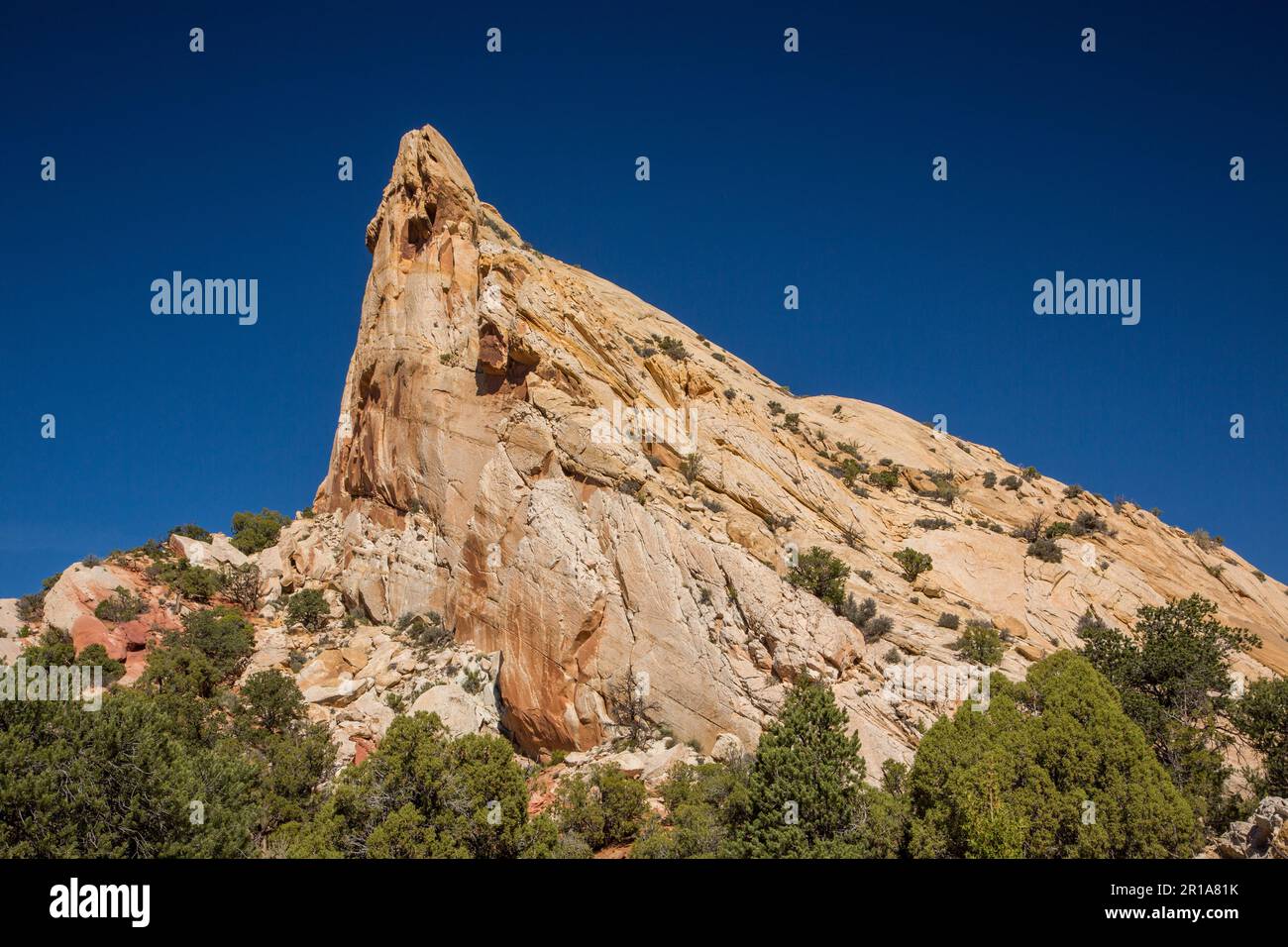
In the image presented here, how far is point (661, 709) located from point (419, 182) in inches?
1234

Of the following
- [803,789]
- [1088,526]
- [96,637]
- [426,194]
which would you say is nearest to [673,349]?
[426,194]

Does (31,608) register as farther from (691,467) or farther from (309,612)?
(691,467)

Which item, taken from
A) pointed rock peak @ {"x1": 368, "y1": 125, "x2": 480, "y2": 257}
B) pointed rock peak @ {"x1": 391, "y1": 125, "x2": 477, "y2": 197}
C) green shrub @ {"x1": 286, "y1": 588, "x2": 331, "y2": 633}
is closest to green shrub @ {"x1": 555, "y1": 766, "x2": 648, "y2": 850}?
green shrub @ {"x1": 286, "y1": 588, "x2": 331, "y2": 633}

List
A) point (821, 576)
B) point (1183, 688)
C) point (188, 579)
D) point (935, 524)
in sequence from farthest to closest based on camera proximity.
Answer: point (188, 579) < point (935, 524) < point (821, 576) < point (1183, 688)

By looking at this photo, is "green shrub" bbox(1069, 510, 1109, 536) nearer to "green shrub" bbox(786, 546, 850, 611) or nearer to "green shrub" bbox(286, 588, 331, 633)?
"green shrub" bbox(786, 546, 850, 611)

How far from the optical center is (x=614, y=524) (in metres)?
→ 28.7

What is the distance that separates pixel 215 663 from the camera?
107 ft

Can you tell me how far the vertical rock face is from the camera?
26.3 metres

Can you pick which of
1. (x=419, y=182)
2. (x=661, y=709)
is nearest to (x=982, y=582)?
(x=661, y=709)

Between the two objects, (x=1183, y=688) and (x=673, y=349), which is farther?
(x=673, y=349)

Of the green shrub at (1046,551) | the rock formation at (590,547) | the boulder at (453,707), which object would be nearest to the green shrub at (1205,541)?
the rock formation at (590,547)
